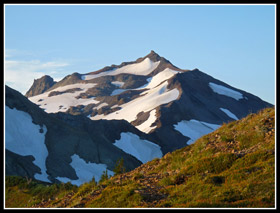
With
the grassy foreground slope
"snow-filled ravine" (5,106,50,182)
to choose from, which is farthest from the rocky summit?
the grassy foreground slope

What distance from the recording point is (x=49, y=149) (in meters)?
70.5

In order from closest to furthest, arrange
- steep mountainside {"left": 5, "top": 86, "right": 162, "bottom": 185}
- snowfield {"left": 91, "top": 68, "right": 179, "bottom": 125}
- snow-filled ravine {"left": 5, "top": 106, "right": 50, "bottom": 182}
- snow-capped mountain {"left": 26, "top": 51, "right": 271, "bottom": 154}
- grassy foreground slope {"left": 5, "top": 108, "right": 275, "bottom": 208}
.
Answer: grassy foreground slope {"left": 5, "top": 108, "right": 275, "bottom": 208}
steep mountainside {"left": 5, "top": 86, "right": 162, "bottom": 185}
snow-filled ravine {"left": 5, "top": 106, "right": 50, "bottom": 182}
snow-capped mountain {"left": 26, "top": 51, "right": 271, "bottom": 154}
snowfield {"left": 91, "top": 68, "right": 179, "bottom": 125}

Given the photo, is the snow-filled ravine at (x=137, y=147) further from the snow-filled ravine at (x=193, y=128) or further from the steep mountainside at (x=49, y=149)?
the snow-filled ravine at (x=193, y=128)

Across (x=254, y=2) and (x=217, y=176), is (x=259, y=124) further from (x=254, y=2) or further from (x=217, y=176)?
(x=254, y=2)

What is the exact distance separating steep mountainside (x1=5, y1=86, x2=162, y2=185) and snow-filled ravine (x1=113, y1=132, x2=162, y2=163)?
13605mm

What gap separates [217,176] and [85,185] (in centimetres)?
561

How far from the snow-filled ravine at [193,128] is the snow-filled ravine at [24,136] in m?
68.7

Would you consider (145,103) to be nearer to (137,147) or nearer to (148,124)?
(148,124)

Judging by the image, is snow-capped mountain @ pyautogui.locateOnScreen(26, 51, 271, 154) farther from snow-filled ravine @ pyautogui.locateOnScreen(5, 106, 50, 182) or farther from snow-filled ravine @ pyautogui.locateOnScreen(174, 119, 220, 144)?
snow-filled ravine @ pyautogui.locateOnScreen(5, 106, 50, 182)

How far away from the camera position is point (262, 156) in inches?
641

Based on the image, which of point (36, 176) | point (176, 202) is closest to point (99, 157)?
point (36, 176)

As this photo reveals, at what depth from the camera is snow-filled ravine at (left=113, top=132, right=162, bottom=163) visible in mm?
100494

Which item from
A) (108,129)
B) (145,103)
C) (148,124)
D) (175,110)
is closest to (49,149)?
(108,129)

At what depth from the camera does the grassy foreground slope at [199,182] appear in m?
13.6
